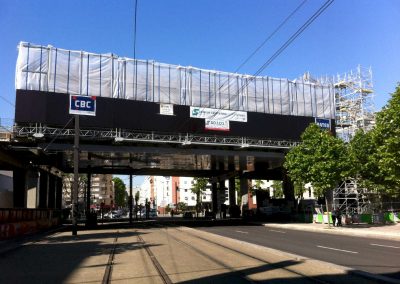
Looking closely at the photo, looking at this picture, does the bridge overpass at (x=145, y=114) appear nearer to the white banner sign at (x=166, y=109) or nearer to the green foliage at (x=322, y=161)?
the white banner sign at (x=166, y=109)

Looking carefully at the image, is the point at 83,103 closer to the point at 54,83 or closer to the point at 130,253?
the point at 54,83

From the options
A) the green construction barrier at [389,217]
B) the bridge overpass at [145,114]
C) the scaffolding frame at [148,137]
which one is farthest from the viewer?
the bridge overpass at [145,114]

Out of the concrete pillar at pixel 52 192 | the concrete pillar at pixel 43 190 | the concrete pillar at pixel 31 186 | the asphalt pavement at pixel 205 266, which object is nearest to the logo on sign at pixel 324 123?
the concrete pillar at pixel 31 186

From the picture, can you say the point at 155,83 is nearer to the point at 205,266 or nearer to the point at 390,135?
the point at 390,135

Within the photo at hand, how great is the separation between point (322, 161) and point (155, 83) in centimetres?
1926

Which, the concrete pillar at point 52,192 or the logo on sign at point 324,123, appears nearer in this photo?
the logo on sign at point 324,123

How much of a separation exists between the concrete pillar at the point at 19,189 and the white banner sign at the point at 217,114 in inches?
739

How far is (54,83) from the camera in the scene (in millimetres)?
42688

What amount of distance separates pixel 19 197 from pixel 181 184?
114 metres

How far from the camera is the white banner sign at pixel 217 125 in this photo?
47.0m

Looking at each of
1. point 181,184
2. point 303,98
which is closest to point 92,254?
point 303,98

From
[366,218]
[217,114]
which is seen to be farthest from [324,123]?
[366,218]

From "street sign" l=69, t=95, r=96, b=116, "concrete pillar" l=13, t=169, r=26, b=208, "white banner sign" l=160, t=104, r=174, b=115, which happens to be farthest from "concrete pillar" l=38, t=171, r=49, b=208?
"white banner sign" l=160, t=104, r=174, b=115

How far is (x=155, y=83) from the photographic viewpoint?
4666cm
